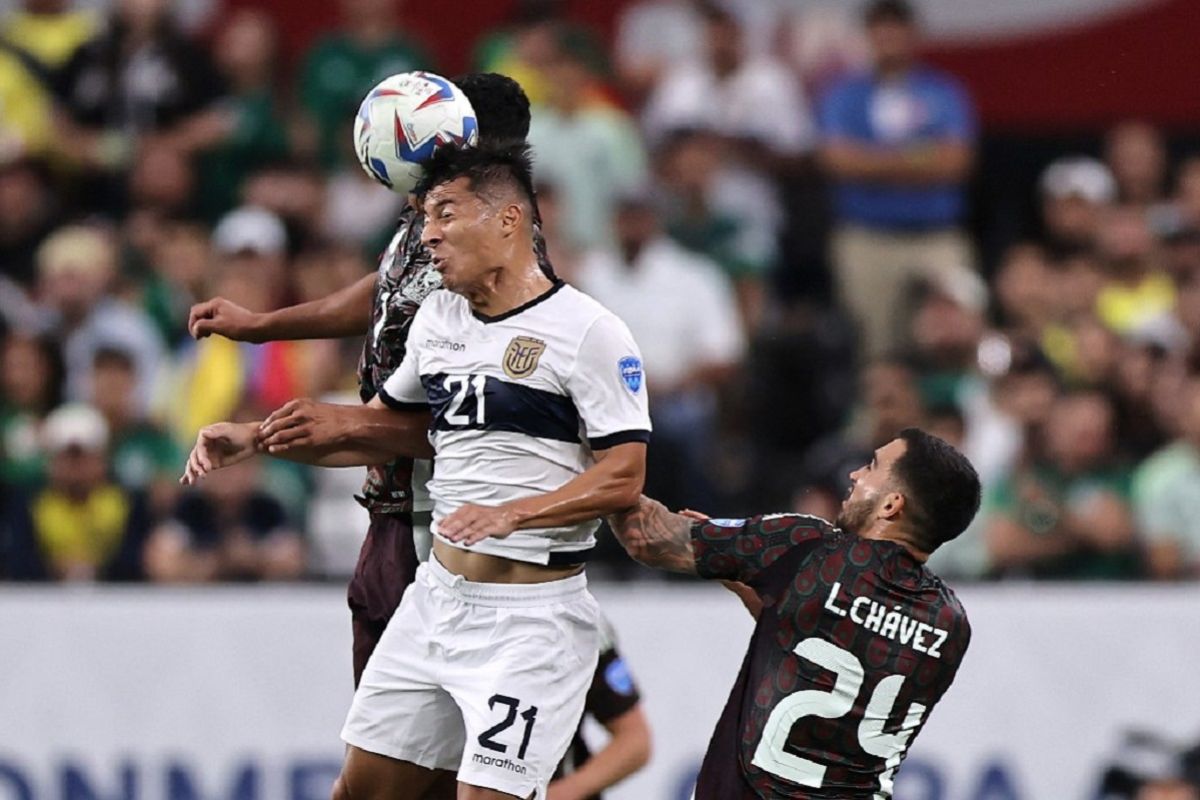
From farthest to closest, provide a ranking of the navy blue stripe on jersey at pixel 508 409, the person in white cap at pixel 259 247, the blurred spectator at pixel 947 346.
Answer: the person in white cap at pixel 259 247 < the blurred spectator at pixel 947 346 < the navy blue stripe on jersey at pixel 508 409

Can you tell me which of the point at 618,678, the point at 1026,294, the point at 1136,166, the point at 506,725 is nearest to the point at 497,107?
the point at 506,725

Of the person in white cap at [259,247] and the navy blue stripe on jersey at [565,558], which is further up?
the person in white cap at [259,247]

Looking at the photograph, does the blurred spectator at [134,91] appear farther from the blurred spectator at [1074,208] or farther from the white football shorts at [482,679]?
the white football shorts at [482,679]

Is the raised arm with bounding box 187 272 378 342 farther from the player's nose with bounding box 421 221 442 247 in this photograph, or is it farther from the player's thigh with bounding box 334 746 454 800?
the player's thigh with bounding box 334 746 454 800

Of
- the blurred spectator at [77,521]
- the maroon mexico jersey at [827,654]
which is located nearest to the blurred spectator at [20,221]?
the blurred spectator at [77,521]

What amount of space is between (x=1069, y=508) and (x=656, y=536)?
5.44 metres

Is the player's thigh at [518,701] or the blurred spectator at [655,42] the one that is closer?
the player's thigh at [518,701]

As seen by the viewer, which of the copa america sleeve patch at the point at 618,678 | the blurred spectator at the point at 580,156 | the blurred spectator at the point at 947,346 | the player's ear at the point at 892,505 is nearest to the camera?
the player's ear at the point at 892,505

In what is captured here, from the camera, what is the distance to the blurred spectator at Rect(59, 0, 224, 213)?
13984 millimetres

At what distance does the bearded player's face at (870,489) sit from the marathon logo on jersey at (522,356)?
99 cm

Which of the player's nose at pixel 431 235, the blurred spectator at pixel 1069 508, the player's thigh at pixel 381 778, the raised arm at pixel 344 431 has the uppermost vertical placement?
the player's nose at pixel 431 235

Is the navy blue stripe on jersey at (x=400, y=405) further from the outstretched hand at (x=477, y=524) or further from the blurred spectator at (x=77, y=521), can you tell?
the blurred spectator at (x=77, y=521)

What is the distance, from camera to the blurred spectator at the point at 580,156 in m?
13.4

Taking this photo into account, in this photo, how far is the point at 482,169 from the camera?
6699mm
